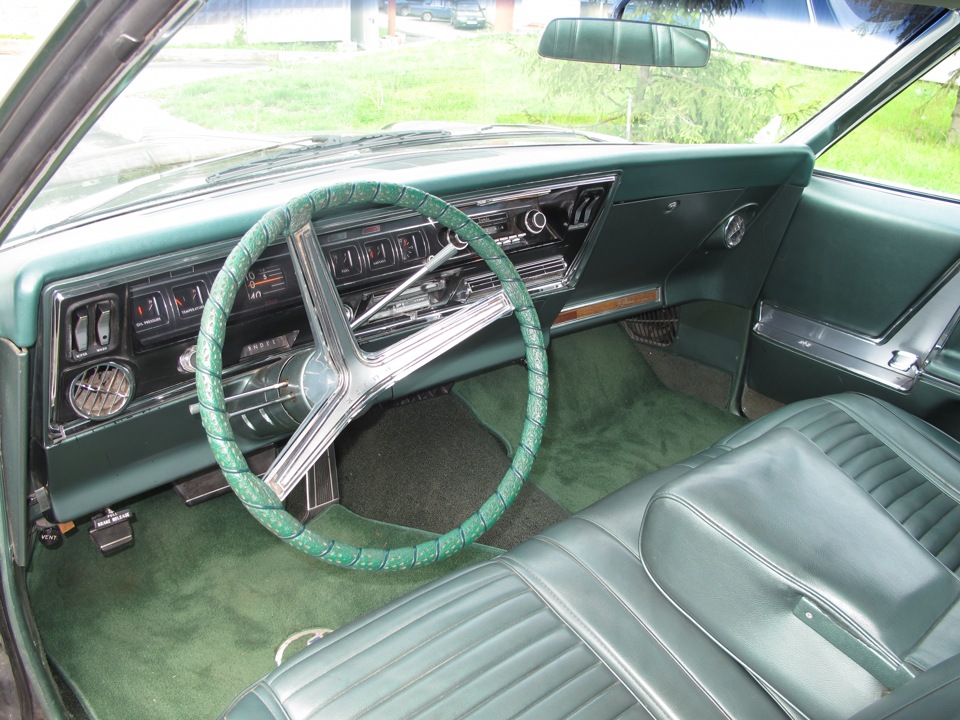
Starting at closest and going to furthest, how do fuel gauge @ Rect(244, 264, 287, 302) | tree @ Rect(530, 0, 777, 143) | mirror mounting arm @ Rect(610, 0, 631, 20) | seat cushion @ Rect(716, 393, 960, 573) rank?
1. seat cushion @ Rect(716, 393, 960, 573)
2. fuel gauge @ Rect(244, 264, 287, 302)
3. mirror mounting arm @ Rect(610, 0, 631, 20)
4. tree @ Rect(530, 0, 777, 143)

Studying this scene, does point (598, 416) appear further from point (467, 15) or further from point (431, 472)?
point (467, 15)

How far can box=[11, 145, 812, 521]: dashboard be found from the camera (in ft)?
4.50

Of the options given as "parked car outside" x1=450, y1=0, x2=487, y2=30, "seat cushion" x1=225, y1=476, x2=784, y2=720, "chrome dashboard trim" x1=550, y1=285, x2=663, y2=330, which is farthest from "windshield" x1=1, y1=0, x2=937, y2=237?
"seat cushion" x1=225, y1=476, x2=784, y2=720

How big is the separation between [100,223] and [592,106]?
139 cm

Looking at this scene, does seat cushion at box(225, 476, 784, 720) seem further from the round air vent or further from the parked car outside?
the parked car outside

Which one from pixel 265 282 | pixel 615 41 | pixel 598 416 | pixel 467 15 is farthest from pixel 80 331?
pixel 598 416

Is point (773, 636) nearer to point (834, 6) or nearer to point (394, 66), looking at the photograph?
point (394, 66)

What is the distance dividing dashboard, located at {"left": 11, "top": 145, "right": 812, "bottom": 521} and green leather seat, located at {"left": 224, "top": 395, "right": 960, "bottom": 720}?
61 cm

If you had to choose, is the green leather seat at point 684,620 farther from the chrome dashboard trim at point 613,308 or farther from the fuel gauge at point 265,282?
the chrome dashboard trim at point 613,308

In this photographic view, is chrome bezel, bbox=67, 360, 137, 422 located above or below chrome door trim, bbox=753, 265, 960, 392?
above

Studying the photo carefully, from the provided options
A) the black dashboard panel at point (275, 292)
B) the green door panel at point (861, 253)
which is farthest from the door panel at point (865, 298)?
the black dashboard panel at point (275, 292)

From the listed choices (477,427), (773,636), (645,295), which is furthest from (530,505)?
(773,636)

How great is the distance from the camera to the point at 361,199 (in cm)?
125

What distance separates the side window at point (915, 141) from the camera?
7.32ft
